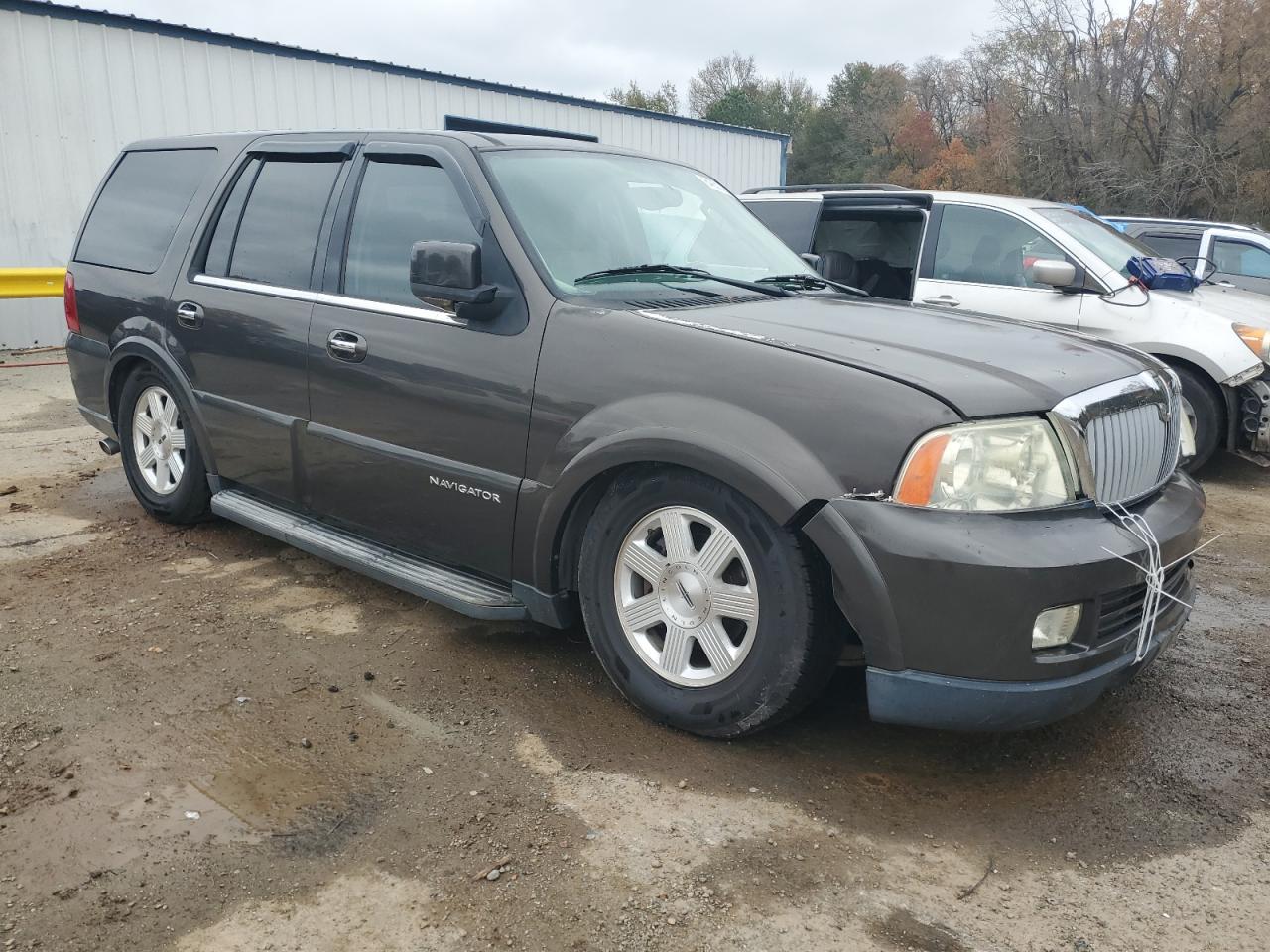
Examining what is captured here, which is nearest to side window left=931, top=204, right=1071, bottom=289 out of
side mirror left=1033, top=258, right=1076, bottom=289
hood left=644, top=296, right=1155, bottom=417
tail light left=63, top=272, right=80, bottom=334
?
side mirror left=1033, top=258, right=1076, bottom=289

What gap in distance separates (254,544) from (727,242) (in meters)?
2.72

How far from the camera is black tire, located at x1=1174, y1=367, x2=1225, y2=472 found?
21.4 feet

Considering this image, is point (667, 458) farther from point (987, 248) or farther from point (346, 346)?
point (987, 248)

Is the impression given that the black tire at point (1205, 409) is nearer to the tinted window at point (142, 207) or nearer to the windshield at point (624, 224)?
the windshield at point (624, 224)

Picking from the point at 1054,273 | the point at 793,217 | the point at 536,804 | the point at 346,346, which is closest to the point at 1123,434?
the point at 536,804

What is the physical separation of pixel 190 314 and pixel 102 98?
964 cm

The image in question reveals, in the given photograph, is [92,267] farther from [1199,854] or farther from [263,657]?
[1199,854]

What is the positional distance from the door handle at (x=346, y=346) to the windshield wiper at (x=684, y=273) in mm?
912

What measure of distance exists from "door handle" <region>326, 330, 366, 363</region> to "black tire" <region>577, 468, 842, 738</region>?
4.01ft

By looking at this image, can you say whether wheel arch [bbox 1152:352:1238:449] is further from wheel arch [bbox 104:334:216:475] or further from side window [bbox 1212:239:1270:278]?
wheel arch [bbox 104:334:216:475]

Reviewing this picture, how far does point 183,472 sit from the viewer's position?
4.89 m

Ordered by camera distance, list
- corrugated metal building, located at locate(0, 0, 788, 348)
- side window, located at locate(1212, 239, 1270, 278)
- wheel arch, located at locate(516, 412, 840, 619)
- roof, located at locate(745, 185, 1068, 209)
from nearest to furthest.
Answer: wheel arch, located at locate(516, 412, 840, 619), roof, located at locate(745, 185, 1068, 209), side window, located at locate(1212, 239, 1270, 278), corrugated metal building, located at locate(0, 0, 788, 348)

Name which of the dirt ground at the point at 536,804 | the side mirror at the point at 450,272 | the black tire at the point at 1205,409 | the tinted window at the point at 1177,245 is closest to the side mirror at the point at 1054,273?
the black tire at the point at 1205,409

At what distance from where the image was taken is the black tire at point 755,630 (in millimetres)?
2750
